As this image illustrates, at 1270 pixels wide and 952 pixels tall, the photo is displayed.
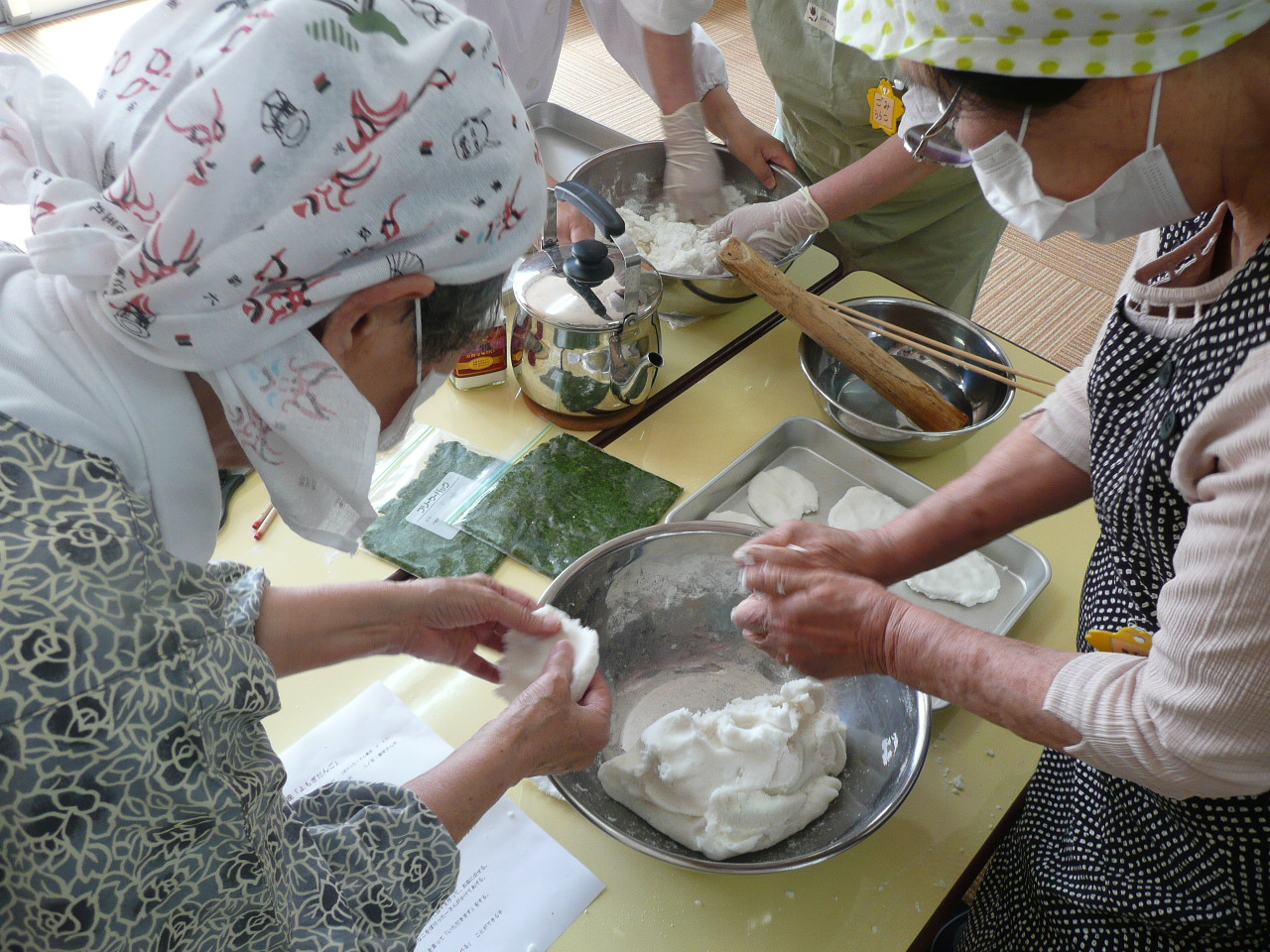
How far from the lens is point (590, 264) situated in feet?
5.05

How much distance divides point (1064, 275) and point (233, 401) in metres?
4.10

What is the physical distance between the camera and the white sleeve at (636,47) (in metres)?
2.27

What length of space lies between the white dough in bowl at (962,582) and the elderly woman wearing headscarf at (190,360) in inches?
37.9

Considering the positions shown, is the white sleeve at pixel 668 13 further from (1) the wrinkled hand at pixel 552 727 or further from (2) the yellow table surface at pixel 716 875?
(1) the wrinkled hand at pixel 552 727

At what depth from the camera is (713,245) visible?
1950mm

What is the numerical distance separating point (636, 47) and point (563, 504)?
1.42 m

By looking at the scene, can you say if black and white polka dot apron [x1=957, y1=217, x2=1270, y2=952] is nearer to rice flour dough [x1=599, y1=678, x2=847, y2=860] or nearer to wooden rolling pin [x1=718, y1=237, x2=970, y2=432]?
rice flour dough [x1=599, y1=678, x2=847, y2=860]

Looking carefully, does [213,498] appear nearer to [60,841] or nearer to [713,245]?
[60,841]

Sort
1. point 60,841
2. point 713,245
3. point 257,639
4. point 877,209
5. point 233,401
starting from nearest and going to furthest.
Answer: point 60,841 → point 233,401 → point 257,639 → point 713,245 → point 877,209

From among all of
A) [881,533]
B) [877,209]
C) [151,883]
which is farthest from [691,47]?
[151,883]

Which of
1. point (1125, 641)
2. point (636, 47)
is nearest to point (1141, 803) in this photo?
point (1125, 641)

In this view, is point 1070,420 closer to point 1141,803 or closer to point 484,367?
point 1141,803

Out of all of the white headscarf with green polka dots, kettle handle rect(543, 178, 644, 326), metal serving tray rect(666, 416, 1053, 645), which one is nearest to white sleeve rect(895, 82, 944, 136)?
the white headscarf with green polka dots

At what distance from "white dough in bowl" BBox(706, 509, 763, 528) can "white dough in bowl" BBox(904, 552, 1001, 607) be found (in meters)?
0.29
